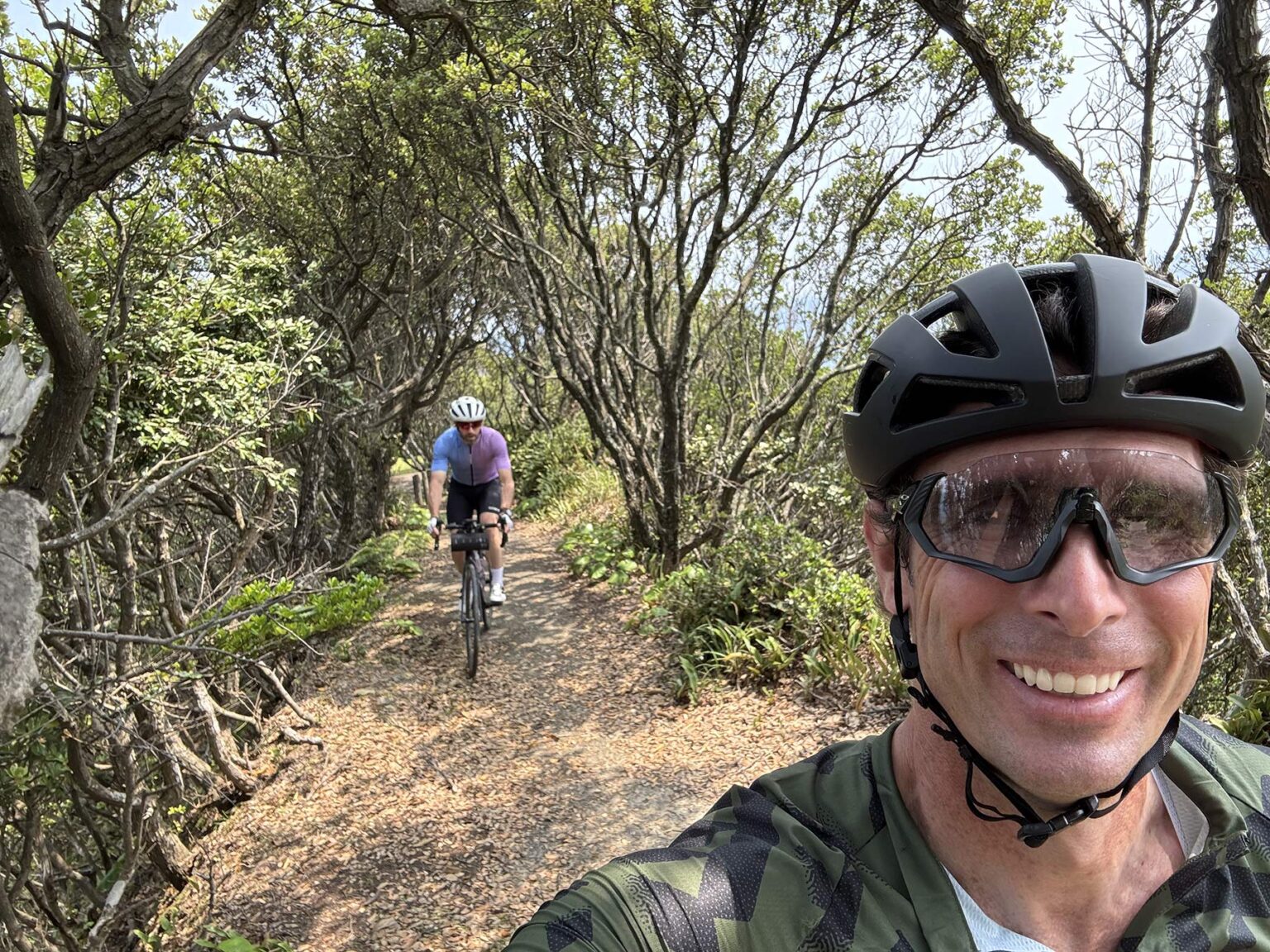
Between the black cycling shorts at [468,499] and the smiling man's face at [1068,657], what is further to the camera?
the black cycling shorts at [468,499]

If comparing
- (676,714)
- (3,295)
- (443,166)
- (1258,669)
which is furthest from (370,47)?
(1258,669)

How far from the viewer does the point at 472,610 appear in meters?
7.79

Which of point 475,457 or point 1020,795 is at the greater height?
point 475,457

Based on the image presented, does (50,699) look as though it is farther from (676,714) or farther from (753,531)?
(753,531)

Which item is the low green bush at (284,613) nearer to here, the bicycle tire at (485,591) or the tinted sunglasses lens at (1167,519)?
the bicycle tire at (485,591)

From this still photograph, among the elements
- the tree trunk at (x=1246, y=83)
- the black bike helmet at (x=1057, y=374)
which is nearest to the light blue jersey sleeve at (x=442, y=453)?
the tree trunk at (x=1246, y=83)

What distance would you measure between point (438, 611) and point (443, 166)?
5709mm

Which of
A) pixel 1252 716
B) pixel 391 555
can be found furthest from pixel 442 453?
pixel 1252 716

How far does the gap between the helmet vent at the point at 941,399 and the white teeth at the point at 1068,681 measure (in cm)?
43

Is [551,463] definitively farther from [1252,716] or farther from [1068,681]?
[1068,681]

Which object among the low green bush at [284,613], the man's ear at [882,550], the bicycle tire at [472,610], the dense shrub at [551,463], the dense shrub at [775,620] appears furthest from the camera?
the dense shrub at [551,463]

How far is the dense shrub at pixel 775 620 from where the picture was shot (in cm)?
634

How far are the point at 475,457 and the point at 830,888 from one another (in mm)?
6901

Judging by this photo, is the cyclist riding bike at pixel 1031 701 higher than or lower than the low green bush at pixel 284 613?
higher
